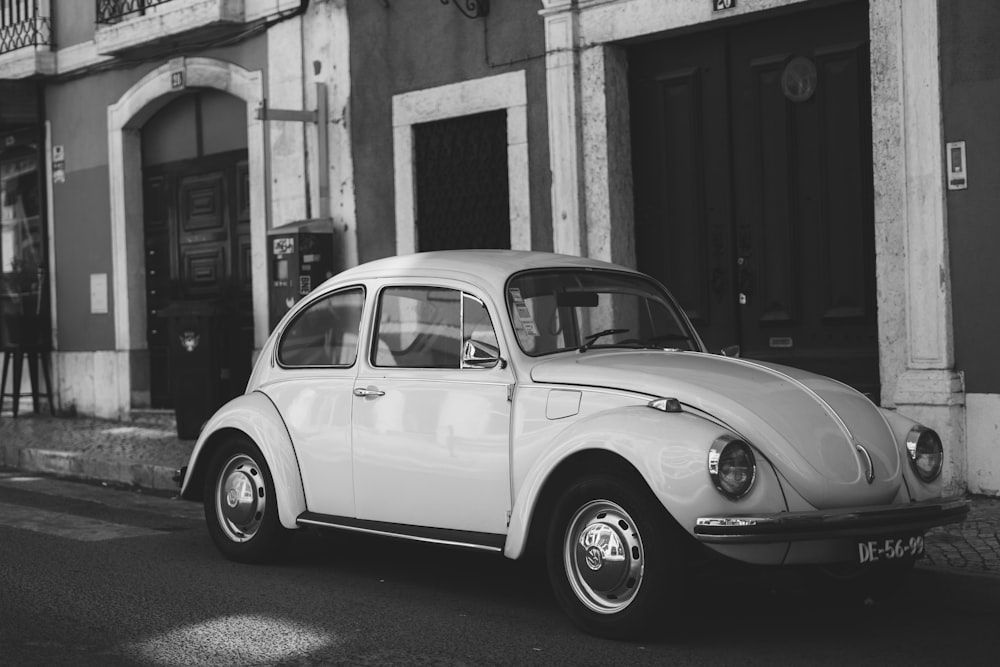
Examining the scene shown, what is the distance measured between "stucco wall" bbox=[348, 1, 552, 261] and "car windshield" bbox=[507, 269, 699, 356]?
4948 millimetres

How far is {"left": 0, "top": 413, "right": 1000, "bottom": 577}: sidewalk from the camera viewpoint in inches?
259

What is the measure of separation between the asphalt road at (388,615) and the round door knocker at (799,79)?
4.57 meters

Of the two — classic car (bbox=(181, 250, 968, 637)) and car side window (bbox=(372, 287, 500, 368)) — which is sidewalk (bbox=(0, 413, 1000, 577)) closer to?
classic car (bbox=(181, 250, 968, 637))

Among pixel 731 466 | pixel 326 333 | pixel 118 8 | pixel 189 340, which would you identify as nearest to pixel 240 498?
pixel 326 333

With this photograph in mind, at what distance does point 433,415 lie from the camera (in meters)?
5.89

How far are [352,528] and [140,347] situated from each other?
388 inches

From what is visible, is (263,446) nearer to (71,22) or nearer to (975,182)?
(975,182)

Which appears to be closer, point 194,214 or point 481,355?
point 481,355

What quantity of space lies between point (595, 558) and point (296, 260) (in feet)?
26.4

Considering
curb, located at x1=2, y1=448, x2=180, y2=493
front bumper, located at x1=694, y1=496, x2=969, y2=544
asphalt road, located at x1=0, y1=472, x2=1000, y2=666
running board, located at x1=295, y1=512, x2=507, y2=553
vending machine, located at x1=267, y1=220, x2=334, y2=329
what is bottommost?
asphalt road, located at x1=0, y1=472, x2=1000, y2=666

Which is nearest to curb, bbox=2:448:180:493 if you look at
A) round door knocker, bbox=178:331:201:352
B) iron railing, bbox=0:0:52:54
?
round door knocker, bbox=178:331:201:352

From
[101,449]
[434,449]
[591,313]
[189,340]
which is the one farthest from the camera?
[189,340]

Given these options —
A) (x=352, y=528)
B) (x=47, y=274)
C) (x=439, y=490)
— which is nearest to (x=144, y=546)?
(x=352, y=528)

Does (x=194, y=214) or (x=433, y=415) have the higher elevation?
(x=194, y=214)
